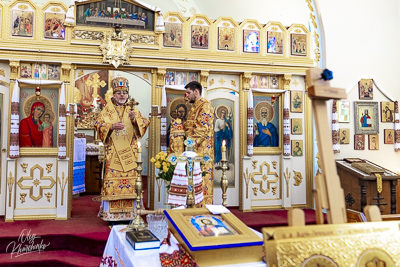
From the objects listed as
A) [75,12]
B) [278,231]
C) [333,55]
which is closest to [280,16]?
[333,55]

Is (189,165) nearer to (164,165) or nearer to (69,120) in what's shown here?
(164,165)

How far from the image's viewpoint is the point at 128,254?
94.8 inches

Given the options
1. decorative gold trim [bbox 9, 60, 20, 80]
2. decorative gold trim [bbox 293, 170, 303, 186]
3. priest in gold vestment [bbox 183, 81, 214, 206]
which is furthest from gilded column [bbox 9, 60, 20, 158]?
decorative gold trim [bbox 293, 170, 303, 186]

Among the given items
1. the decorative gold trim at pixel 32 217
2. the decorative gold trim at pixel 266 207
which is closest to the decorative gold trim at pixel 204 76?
the decorative gold trim at pixel 266 207

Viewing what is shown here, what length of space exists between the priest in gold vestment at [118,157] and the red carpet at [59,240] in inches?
15.6

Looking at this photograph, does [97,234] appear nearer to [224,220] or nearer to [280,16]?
[224,220]

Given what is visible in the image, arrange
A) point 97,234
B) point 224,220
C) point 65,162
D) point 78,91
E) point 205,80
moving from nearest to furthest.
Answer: point 224,220, point 97,234, point 65,162, point 205,80, point 78,91

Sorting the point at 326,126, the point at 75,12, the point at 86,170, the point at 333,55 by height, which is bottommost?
the point at 86,170

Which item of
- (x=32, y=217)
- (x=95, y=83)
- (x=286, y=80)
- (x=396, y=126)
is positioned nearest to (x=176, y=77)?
(x=286, y=80)

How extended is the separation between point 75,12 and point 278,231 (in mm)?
6900

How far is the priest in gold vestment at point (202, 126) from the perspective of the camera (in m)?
6.25

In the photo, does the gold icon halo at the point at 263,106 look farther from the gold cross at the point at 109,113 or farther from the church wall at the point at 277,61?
the gold cross at the point at 109,113

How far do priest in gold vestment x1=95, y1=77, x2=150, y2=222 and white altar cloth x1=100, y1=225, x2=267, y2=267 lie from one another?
295 cm

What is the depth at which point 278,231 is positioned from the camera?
1.36 metres
